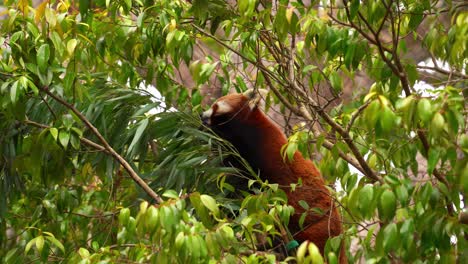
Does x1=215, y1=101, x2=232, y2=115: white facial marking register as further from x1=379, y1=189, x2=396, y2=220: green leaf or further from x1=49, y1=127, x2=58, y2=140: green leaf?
x1=379, y1=189, x2=396, y2=220: green leaf

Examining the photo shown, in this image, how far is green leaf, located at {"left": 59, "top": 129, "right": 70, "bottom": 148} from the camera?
388cm

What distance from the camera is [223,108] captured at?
5.75m

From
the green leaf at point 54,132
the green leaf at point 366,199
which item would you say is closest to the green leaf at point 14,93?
the green leaf at point 54,132

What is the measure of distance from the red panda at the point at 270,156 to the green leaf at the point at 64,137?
1474 mm

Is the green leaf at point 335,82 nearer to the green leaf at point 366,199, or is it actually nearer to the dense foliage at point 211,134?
the dense foliage at point 211,134

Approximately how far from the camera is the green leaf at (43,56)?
3.72 m

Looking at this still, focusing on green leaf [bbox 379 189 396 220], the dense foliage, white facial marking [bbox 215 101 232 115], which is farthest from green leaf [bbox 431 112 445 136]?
white facial marking [bbox 215 101 232 115]

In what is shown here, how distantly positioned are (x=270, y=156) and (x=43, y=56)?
220 centimetres

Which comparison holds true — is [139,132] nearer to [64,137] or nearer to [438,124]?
[64,137]

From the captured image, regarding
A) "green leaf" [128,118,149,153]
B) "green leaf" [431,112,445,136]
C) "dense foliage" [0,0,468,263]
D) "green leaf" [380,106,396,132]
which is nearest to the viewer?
"green leaf" [431,112,445,136]

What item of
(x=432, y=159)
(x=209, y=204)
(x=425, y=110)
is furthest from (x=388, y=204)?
(x=209, y=204)

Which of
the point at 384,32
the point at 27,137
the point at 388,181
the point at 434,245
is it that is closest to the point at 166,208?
the point at 388,181

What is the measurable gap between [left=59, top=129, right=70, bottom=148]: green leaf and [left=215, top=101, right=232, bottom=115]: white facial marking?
1.85 m

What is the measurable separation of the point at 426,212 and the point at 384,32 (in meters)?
5.93
